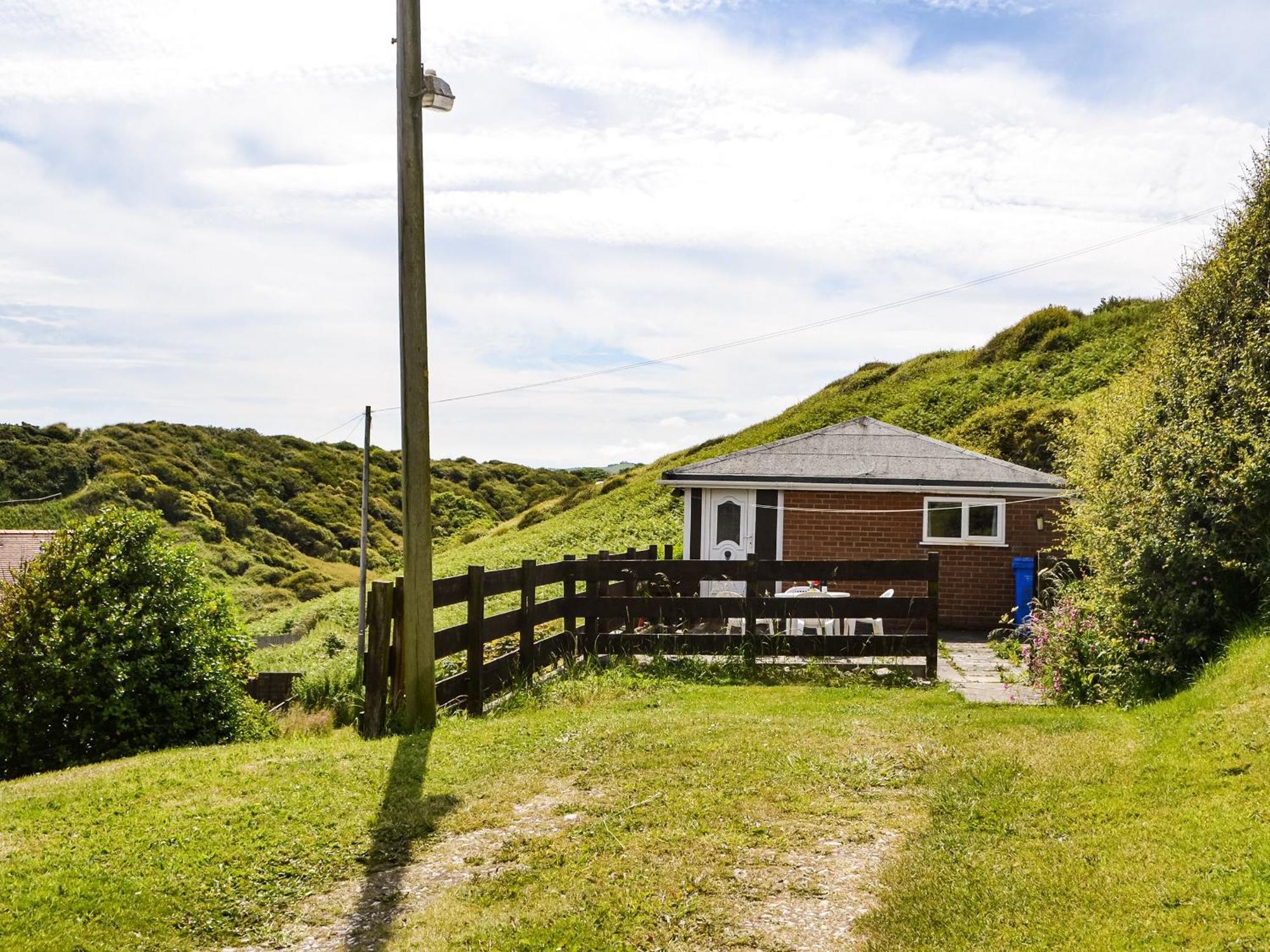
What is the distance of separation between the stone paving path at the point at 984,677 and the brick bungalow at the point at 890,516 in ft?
10.2

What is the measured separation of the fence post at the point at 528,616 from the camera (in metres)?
10.4

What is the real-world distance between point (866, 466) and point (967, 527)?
2.09 m

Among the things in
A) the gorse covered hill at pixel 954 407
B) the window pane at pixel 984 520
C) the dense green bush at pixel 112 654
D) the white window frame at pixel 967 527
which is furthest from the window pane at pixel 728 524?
the gorse covered hill at pixel 954 407

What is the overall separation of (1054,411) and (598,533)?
1603 cm

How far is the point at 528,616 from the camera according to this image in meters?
10.5

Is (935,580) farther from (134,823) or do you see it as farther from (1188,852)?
(134,823)

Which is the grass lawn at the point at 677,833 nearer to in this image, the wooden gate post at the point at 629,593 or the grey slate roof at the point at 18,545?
the wooden gate post at the point at 629,593

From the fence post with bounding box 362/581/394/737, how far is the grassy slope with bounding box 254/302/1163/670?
66.3 ft

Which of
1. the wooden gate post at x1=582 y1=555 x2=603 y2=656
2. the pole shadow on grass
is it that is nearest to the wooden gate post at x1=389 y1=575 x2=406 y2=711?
the pole shadow on grass

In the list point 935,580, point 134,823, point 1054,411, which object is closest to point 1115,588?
point 935,580

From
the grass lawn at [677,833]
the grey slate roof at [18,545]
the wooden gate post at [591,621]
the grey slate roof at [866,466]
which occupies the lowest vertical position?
the grass lawn at [677,833]

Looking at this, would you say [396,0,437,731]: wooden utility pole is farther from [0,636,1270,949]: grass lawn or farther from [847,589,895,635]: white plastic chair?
[847,589,895,635]: white plastic chair

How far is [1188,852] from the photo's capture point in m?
4.69

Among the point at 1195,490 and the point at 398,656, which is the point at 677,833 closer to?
the point at 398,656
